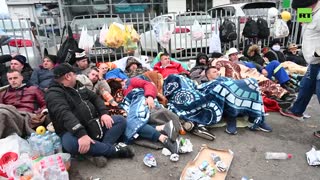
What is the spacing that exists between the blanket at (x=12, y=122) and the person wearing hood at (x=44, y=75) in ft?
3.42

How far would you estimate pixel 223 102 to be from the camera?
149 inches

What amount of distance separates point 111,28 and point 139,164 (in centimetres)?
336

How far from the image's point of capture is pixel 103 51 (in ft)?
20.9

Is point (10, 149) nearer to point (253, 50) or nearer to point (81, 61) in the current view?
point (81, 61)

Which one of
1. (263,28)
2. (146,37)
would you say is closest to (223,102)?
(146,37)

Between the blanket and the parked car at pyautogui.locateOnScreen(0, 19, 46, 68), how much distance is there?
7.71ft

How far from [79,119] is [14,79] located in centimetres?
139

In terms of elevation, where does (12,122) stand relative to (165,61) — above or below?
below

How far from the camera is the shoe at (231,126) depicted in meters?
3.69

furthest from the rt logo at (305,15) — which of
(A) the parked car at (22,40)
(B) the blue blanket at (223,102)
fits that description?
(A) the parked car at (22,40)

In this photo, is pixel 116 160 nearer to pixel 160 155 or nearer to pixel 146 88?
pixel 160 155

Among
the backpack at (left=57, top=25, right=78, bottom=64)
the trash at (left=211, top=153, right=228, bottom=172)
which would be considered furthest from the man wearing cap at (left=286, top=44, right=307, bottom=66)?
the backpack at (left=57, top=25, right=78, bottom=64)

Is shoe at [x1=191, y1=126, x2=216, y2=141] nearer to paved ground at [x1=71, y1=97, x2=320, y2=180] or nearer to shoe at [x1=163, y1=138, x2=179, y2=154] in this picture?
paved ground at [x1=71, y1=97, x2=320, y2=180]

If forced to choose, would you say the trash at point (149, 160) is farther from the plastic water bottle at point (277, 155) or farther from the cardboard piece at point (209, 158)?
the plastic water bottle at point (277, 155)
